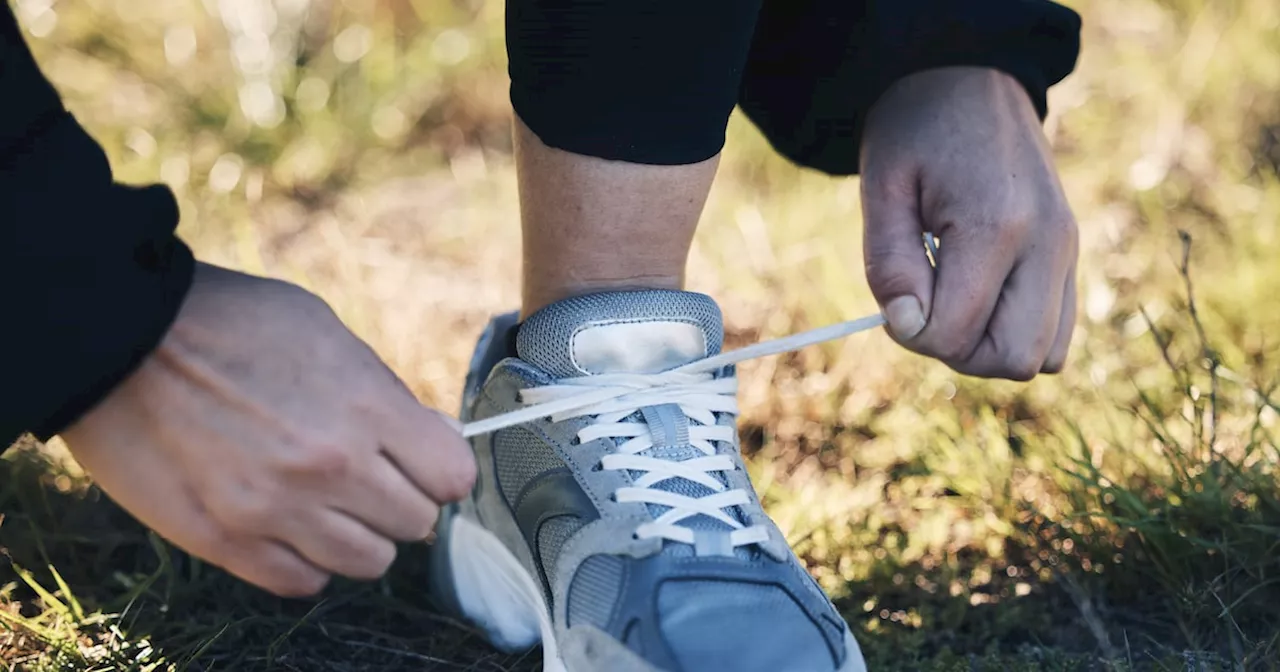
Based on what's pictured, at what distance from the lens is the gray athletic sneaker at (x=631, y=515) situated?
3.12ft

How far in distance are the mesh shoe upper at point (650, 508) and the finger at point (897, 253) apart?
0.54ft

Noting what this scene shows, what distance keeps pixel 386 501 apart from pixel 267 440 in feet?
0.28

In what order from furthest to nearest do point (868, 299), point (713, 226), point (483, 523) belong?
point (713, 226), point (868, 299), point (483, 523)

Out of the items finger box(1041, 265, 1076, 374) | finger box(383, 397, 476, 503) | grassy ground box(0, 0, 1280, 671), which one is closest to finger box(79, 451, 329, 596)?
finger box(383, 397, 476, 503)

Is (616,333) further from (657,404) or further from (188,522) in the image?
(188,522)

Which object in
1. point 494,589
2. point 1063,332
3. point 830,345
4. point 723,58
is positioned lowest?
point 830,345

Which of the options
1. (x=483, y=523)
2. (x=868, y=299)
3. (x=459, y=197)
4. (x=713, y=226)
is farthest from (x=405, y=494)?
(x=459, y=197)

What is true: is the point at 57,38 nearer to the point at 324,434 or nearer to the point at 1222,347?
the point at 324,434

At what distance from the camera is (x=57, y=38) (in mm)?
2346

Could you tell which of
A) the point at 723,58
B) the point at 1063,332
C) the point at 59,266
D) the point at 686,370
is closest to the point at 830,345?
the point at 1063,332

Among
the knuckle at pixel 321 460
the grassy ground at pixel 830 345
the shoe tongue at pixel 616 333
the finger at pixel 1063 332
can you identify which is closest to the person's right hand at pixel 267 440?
the knuckle at pixel 321 460

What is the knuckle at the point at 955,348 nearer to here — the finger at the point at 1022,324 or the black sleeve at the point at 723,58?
the finger at the point at 1022,324

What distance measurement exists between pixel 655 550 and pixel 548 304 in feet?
0.87

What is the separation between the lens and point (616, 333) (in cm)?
106
